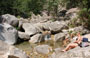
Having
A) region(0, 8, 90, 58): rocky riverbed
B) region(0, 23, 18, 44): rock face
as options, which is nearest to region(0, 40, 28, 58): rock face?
region(0, 8, 90, 58): rocky riverbed

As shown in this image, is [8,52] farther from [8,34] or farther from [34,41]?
[34,41]

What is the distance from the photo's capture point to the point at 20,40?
13.9 metres

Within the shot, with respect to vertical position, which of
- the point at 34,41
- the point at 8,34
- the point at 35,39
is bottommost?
the point at 34,41

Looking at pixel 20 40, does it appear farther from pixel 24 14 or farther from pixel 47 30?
pixel 24 14

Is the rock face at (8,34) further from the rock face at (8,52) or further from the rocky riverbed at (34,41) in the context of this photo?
the rock face at (8,52)

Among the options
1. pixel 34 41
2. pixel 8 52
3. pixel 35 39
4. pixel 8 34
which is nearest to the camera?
pixel 8 52

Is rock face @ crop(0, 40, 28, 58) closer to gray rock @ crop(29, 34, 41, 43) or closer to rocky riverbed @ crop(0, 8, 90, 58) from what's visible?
rocky riverbed @ crop(0, 8, 90, 58)

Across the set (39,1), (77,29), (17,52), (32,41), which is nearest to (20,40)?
(32,41)

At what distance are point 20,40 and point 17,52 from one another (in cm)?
681

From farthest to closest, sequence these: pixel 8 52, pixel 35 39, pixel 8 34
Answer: pixel 35 39 < pixel 8 34 < pixel 8 52

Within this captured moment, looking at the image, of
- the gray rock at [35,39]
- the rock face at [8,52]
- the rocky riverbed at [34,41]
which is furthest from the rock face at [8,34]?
the rock face at [8,52]

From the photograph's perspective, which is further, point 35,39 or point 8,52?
point 35,39

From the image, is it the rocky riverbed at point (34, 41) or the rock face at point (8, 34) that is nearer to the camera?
the rocky riverbed at point (34, 41)

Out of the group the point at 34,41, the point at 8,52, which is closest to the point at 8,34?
the point at 34,41
